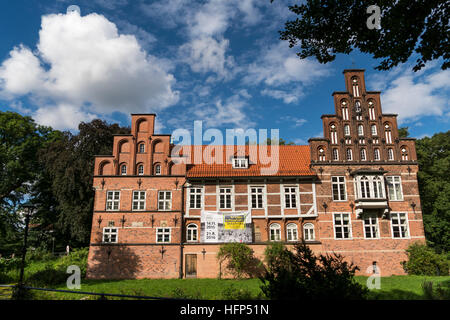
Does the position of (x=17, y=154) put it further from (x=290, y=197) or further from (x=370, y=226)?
(x=370, y=226)

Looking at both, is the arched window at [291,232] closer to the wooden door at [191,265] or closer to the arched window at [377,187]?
the arched window at [377,187]

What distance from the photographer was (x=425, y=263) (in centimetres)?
2248

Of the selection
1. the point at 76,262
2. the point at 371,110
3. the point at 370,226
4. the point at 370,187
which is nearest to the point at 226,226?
the point at 370,226

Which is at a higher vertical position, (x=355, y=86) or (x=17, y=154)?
(x=355, y=86)

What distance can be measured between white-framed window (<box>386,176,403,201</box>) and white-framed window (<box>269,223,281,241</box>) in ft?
31.3

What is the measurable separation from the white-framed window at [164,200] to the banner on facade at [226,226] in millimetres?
2985

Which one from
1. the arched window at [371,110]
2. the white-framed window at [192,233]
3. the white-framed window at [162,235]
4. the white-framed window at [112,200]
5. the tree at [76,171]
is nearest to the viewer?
the white-framed window at [162,235]

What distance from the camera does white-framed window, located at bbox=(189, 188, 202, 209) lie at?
2553 cm

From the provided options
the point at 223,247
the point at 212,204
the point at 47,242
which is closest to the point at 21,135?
the point at 47,242

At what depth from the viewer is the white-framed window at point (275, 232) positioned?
24844 millimetres

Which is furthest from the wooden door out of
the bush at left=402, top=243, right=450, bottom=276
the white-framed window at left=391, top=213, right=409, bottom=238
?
the bush at left=402, top=243, right=450, bottom=276

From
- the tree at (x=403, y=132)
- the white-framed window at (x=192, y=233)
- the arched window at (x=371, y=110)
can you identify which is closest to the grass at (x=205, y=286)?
the white-framed window at (x=192, y=233)

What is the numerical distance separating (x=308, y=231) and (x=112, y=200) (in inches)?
643
